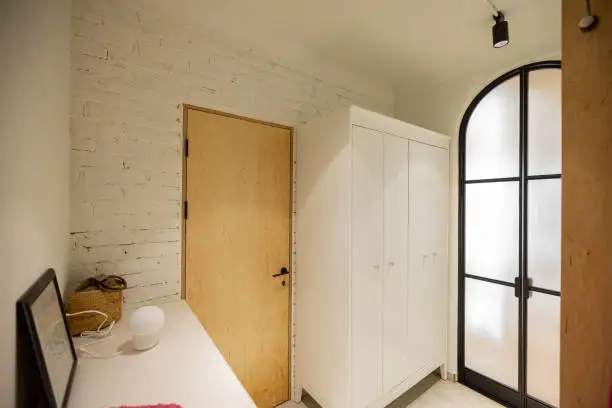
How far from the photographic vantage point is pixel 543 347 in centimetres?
A: 193

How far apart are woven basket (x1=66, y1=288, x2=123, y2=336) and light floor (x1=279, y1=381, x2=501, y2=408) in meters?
1.49

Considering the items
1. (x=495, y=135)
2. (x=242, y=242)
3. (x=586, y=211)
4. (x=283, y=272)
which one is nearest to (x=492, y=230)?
(x=495, y=135)

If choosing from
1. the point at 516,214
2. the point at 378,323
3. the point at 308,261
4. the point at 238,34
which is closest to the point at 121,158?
the point at 238,34

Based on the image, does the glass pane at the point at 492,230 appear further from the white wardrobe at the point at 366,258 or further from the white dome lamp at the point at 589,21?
the white dome lamp at the point at 589,21

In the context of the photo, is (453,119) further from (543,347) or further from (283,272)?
(283,272)

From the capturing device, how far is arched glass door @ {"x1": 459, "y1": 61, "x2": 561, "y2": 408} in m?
Result: 1.91

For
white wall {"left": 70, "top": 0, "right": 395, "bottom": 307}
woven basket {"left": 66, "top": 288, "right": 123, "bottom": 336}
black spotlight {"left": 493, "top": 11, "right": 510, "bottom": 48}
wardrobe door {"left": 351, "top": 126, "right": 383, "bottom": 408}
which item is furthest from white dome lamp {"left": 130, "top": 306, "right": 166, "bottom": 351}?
black spotlight {"left": 493, "top": 11, "right": 510, "bottom": 48}

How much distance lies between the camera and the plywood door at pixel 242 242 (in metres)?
1.70

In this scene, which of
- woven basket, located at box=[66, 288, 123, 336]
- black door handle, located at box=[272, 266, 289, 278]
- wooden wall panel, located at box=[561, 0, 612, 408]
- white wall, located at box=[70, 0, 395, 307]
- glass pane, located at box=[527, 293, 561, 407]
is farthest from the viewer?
black door handle, located at box=[272, 266, 289, 278]

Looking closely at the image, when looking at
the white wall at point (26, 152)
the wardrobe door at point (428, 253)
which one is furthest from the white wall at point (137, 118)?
the wardrobe door at point (428, 253)

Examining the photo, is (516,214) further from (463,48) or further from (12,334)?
(12,334)

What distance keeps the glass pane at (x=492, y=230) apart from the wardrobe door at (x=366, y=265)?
103cm

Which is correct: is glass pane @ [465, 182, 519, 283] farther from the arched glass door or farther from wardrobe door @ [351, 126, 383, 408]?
wardrobe door @ [351, 126, 383, 408]

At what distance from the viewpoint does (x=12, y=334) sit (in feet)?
1.98
